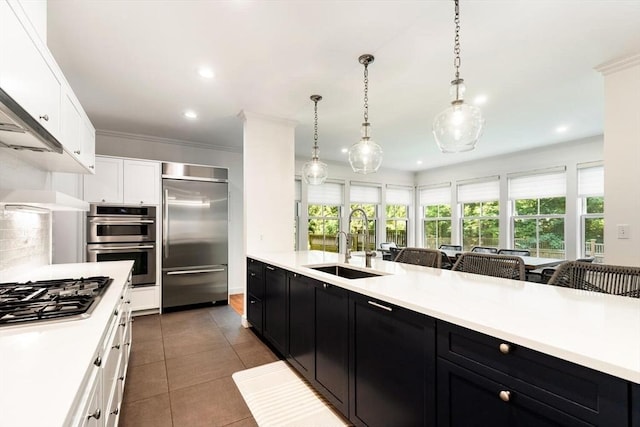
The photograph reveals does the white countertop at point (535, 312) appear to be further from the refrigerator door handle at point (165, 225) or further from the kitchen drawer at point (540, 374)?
the refrigerator door handle at point (165, 225)

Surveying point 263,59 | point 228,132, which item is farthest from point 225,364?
point 228,132

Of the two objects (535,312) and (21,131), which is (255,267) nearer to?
(21,131)

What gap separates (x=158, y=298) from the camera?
4.16 m

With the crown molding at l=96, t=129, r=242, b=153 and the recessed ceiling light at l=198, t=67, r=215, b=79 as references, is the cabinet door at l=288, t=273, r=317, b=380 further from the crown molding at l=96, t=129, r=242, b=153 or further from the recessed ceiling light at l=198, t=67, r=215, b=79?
the crown molding at l=96, t=129, r=242, b=153

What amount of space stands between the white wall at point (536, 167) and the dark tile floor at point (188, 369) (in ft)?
16.9

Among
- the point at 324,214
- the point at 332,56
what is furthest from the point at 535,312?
the point at 324,214

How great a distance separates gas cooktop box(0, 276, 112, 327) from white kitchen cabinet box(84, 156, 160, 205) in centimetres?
245

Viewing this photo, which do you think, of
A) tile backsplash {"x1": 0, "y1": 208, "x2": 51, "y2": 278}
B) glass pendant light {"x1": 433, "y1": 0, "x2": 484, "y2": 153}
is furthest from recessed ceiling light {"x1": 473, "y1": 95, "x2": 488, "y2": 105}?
tile backsplash {"x1": 0, "y1": 208, "x2": 51, "y2": 278}

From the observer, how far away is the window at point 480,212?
6.35 m

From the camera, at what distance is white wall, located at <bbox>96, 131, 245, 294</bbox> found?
4641 millimetres

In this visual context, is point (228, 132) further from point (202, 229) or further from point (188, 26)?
point (188, 26)

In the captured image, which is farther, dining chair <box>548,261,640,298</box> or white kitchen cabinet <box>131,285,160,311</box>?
white kitchen cabinet <box>131,285,160,311</box>

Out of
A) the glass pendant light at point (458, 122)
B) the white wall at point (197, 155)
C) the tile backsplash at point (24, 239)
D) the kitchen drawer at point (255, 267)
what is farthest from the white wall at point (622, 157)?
the tile backsplash at point (24, 239)

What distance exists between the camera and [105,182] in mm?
3928
